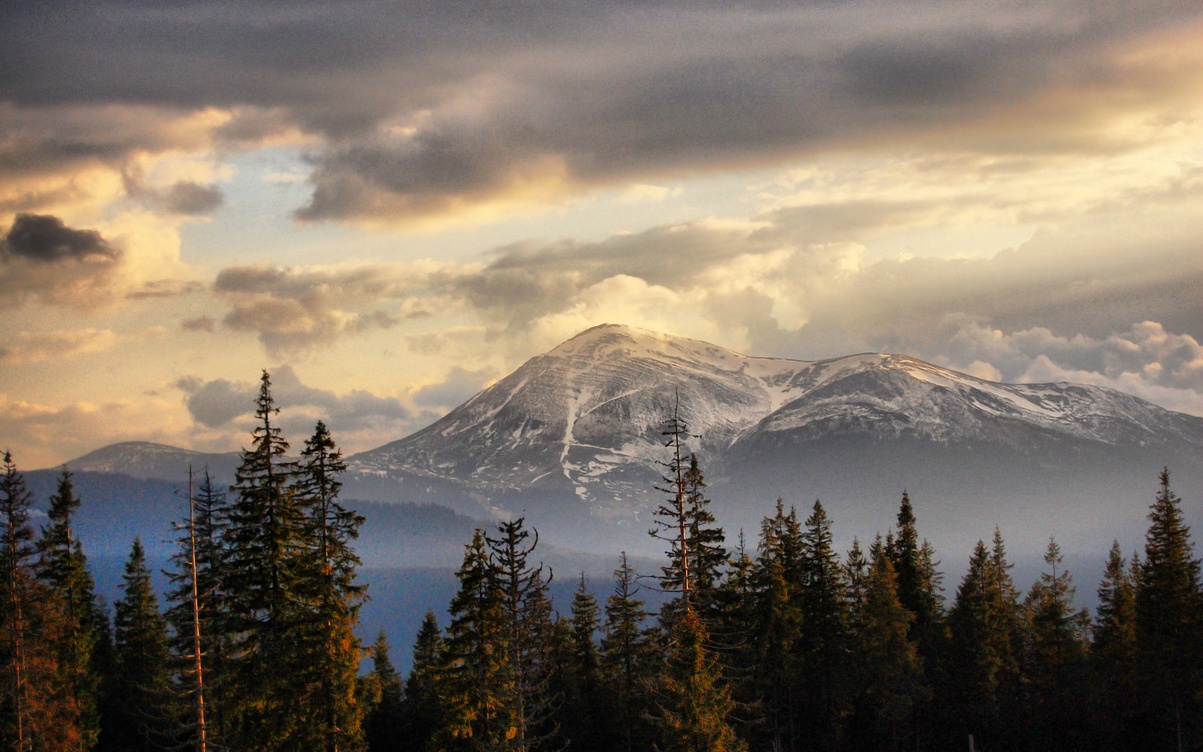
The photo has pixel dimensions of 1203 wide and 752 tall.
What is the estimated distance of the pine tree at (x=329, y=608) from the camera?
50.4m

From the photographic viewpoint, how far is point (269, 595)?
50125 mm

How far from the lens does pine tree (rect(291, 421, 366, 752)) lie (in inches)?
1986

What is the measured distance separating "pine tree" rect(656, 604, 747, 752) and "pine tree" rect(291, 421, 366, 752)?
13.8 metres

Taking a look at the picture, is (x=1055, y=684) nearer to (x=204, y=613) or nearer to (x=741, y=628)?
(x=741, y=628)

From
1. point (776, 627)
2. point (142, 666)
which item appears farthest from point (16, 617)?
point (776, 627)

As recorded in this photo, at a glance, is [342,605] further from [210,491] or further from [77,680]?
[77,680]

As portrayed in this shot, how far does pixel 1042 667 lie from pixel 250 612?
202 feet

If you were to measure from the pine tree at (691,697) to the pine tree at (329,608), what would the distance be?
13756 mm

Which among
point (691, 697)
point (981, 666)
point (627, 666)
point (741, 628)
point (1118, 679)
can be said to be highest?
point (741, 628)

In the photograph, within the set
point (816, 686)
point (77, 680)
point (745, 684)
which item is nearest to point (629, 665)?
point (745, 684)

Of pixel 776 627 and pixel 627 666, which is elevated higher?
pixel 776 627

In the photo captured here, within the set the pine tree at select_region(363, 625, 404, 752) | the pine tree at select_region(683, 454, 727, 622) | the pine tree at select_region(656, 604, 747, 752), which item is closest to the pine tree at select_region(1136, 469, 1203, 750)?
the pine tree at select_region(683, 454, 727, 622)

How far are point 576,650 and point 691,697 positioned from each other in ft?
107

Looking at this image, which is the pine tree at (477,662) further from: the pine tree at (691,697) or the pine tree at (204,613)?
the pine tree at (204,613)
